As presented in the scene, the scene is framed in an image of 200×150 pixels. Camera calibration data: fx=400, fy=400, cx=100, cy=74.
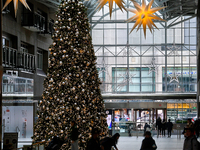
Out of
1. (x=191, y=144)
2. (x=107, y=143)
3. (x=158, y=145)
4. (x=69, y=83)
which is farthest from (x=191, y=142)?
(x=158, y=145)

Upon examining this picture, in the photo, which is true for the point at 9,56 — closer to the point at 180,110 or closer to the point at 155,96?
the point at 155,96

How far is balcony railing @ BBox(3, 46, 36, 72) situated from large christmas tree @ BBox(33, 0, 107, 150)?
8729mm

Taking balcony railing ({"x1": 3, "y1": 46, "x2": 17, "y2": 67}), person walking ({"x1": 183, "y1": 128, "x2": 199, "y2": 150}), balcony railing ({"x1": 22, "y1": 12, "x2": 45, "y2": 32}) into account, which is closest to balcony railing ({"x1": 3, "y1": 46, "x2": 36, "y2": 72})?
balcony railing ({"x1": 3, "y1": 46, "x2": 17, "y2": 67})

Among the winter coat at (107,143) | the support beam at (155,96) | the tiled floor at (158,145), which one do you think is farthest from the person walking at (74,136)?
the support beam at (155,96)

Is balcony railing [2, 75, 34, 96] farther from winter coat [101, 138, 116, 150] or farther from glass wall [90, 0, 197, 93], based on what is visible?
glass wall [90, 0, 197, 93]

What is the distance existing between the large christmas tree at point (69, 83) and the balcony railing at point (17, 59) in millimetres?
8729

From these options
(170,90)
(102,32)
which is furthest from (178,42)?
(102,32)

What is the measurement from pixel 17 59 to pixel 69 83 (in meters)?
11.3

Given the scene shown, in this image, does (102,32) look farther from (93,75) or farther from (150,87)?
(93,75)

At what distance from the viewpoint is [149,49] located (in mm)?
44812

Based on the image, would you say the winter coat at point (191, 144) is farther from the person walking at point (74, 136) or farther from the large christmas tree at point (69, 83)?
the large christmas tree at point (69, 83)

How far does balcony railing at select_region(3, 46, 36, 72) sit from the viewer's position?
22578 mm

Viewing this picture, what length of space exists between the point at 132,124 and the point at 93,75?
51.8 feet

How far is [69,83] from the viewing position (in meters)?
14.0
